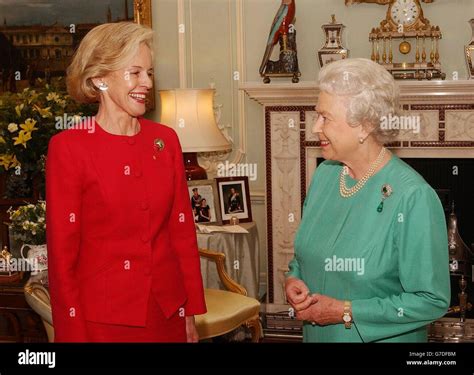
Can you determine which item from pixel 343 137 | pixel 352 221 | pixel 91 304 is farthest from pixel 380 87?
pixel 91 304

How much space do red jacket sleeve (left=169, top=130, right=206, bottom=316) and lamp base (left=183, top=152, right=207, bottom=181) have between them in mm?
1762

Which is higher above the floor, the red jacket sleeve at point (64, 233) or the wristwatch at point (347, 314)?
the red jacket sleeve at point (64, 233)

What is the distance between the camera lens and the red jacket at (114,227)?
173cm

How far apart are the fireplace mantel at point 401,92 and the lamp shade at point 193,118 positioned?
1.65ft

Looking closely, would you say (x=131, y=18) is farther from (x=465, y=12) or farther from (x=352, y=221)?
(x=352, y=221)

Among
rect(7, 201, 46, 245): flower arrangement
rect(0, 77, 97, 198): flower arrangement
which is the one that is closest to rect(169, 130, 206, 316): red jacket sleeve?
rect(7, 201, 46, 245): flower arrangement

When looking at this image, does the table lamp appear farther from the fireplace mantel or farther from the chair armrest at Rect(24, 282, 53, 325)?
the chair armrest at Rect(24, 282, 53, 325)

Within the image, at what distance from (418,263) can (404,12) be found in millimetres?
2557

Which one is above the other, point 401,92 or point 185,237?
point 401,92

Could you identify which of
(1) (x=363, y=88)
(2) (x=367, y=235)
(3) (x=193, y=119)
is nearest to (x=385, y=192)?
(2) (x=367, y=235)

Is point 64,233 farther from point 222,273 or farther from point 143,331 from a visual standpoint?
point 222,273

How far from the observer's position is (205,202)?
371cm

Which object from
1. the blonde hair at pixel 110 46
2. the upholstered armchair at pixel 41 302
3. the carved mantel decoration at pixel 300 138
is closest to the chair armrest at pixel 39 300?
the upholstered armchair at pixel 41 302

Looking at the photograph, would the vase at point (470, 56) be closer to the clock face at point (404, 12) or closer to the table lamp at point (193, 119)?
the clock face at point (404, 12)
